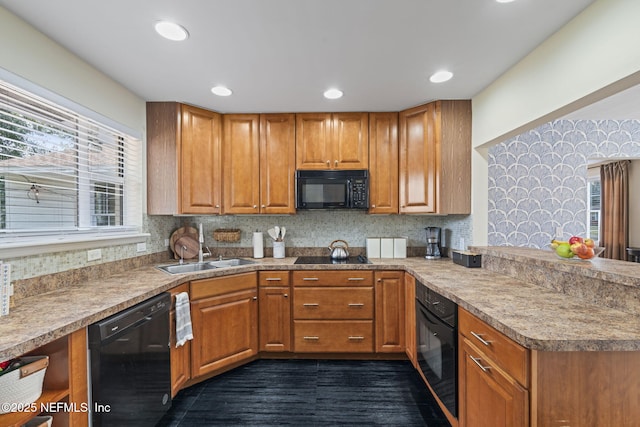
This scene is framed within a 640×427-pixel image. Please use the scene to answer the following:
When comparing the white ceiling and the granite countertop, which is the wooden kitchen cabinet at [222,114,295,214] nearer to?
the white ceiling

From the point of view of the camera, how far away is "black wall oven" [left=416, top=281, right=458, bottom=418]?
1.64 metres

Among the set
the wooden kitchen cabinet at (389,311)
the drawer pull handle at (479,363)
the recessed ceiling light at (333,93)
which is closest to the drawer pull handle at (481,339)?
the drawer pull handle at (479,363)

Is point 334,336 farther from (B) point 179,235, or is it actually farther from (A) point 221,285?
(B) point 179,235

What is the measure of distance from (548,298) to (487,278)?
47 cm

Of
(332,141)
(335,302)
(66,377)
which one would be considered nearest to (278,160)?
(332,141)

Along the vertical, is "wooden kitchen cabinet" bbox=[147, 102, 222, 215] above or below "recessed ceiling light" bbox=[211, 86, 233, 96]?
below

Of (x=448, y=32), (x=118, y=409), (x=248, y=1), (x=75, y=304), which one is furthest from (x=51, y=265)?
(x=448, y=32)

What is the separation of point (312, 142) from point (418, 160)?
1035 millimetres

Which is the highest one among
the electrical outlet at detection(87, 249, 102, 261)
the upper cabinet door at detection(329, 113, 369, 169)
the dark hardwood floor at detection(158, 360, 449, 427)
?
the upper cabinet door at detection(329, 113, 369, 169)

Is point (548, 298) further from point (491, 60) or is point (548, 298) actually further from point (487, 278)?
point (491, 60)

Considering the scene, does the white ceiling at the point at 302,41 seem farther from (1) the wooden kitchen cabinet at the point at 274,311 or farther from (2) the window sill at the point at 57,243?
(1) the wooden kitchen cabinet at the point at 274,311

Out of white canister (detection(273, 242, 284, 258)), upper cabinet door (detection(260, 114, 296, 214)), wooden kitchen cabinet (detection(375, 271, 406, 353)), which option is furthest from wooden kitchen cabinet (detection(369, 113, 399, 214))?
white canister (detection(273, 242, 284, 258))

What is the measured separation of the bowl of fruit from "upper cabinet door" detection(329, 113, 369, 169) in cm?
165

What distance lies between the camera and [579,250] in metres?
1.65
